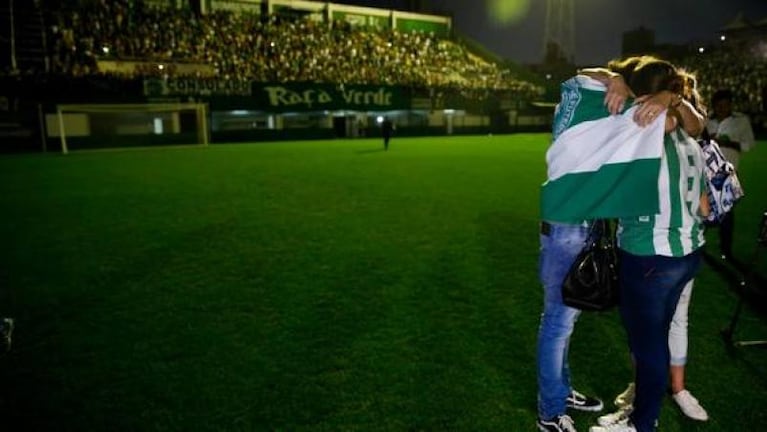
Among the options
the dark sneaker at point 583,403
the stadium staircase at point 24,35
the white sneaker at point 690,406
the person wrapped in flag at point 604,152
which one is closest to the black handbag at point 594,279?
the person wrapped in flag at point 604,152

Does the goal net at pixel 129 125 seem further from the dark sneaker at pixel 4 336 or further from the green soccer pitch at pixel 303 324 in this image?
the dark sneaker at pixel 4 336

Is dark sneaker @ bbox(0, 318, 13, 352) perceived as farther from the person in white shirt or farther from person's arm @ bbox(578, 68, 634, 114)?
the person in white shirt

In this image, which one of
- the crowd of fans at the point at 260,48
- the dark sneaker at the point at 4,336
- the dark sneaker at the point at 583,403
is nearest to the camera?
the dark sneaker at the point at 583,403

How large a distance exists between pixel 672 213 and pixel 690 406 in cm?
174

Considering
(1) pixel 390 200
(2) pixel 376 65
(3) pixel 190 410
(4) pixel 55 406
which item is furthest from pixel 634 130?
(2) pixel 376 65

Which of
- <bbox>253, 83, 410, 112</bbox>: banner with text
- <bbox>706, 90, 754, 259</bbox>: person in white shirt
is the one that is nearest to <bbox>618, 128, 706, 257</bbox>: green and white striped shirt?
<bbox>706, 90, 754, 259</bbox>: person in white shirt

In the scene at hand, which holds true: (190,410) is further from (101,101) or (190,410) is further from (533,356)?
(101,101)

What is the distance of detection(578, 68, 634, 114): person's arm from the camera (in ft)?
7.98

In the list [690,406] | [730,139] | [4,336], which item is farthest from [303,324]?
[730,139]

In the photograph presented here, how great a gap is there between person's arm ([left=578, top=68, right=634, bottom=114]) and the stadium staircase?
1374 inches

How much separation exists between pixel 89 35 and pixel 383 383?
35764 mm

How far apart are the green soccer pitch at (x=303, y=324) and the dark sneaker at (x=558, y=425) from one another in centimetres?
17

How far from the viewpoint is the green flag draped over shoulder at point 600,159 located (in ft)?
8.02

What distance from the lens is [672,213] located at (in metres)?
2.58
